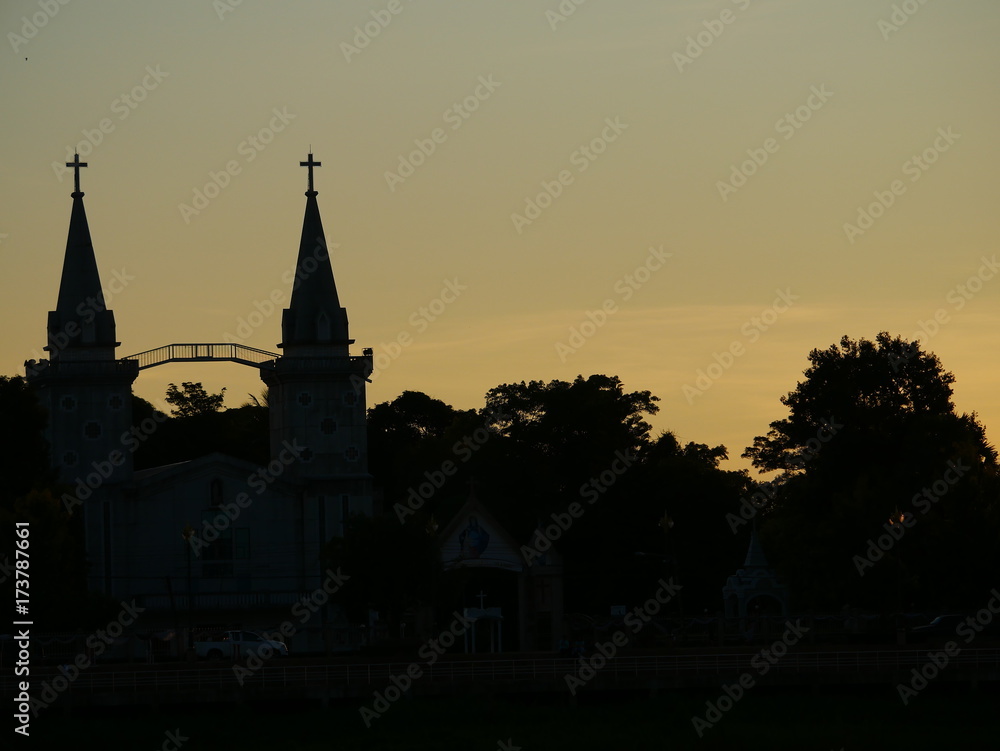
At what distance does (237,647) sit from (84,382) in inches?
820

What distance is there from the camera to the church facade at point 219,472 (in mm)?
88625

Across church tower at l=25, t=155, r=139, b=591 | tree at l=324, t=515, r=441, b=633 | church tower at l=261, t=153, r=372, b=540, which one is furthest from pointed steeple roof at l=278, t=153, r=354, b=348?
tree at l=324, t=515, r=441, b=633

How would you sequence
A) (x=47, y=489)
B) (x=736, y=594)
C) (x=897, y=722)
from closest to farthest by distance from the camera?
1. (x=897, y=722)
2. (x=47, y=489)
3. (x=736, y=594)

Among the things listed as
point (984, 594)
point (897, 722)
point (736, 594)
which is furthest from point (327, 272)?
point (897, 722)

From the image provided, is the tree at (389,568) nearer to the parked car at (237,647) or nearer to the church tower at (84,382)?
the parked car at (237,647)

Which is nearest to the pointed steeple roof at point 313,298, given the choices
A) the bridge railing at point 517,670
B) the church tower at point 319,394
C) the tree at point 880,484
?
the church tower at point 319,394

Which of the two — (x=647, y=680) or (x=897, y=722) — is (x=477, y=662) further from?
(x=897, y=722)

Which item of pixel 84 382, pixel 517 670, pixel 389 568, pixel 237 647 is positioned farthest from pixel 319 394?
pixel 517 670

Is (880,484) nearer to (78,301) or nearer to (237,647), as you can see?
(237,647)

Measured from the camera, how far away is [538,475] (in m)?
110

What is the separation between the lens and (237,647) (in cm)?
7262

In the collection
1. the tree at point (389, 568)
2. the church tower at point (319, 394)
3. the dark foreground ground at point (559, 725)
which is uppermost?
the church tower at point (319, 394)

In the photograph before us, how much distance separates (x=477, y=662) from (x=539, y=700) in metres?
2.54

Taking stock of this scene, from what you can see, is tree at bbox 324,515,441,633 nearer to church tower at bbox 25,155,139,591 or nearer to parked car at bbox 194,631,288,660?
parked car at bbox 194,631,288,660
